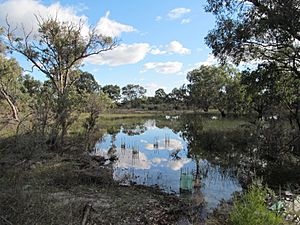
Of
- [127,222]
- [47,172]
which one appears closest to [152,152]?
[47,172]

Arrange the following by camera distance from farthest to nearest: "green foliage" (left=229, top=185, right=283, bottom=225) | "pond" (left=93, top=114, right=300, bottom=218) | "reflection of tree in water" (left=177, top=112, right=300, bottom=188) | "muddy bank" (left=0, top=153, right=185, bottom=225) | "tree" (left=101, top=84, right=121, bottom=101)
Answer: "tree" (left=101, top=84, right=121, bottom=101)
"reflection of tree in water" (left=177, top=112, right=300, bottom=188)
"pond" (left=93, top=114, right=300, bottom=218)
"green foliage" (left=229, top=185, right=283, bottom=225)
"muddy bank" (left=0, top=153, right=185, bottom=225)

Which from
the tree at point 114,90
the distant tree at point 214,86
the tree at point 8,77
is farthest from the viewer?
the tree at point 114,90

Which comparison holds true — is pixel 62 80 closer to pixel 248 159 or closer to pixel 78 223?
pixel 248 159

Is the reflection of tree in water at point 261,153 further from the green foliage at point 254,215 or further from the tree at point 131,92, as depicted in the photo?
the tree at point 131,92

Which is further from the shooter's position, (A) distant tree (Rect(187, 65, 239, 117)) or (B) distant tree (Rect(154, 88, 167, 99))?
(B) distant tree (Rect(154, 88, 167, 99))

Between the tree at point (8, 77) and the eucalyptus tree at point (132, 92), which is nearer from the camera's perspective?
the tree at point (8, 77)

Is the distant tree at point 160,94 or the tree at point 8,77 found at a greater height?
the distant tree at point 160,94

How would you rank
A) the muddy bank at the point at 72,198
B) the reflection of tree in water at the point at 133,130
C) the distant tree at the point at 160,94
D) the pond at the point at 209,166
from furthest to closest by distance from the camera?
the distant tree at the point at 160,94
the reflection of tree in water at the point at 133,130
the pond at the point at 209,166
the muddy bank at the point at 72,198

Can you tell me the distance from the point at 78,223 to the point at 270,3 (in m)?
10.5

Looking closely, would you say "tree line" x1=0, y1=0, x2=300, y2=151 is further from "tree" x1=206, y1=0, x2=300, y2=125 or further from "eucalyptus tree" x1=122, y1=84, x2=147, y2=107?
"eucalyptus tree" x1=122, y1=84, x2=147, y2=107

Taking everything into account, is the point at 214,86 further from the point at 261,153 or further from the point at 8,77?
the point at 261,153

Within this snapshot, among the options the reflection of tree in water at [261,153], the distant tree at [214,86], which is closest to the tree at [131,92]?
the distant tree at [214,86]

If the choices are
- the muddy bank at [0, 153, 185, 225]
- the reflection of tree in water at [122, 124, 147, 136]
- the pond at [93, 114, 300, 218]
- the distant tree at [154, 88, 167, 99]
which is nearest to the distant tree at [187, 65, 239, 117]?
the reflection of tree in water at [122, 124, 147, 136]

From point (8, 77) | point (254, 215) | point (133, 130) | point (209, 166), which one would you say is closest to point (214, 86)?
point (133, 130)
